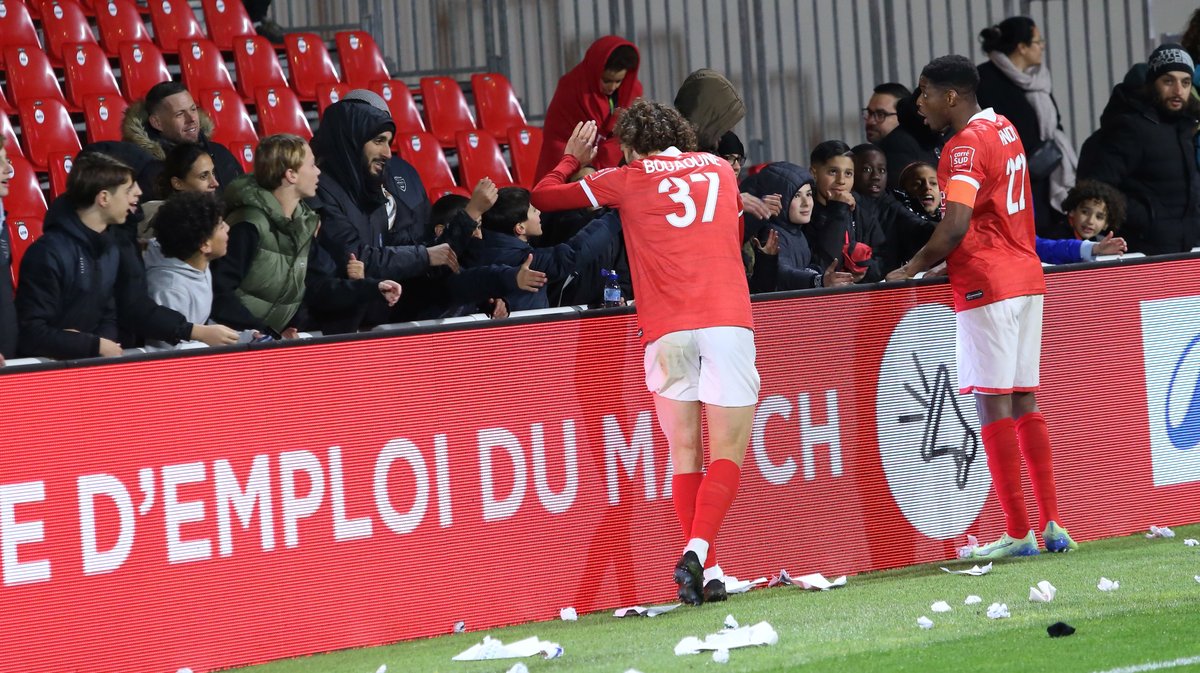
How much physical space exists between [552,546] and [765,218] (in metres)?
2.10

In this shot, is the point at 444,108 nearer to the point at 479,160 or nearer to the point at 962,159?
the point at 479,160

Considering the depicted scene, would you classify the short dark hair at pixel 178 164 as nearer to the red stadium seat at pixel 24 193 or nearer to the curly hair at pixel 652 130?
the curly hair at pixel 652 130

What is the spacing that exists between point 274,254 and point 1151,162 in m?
5.35

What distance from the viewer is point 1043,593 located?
5.64m

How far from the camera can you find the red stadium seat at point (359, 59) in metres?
12.0

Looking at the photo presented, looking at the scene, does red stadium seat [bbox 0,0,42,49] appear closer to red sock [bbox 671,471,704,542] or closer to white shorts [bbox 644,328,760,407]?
white shorts [bbox 644,328,760,407]

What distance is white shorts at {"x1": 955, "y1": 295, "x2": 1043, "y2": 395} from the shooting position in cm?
678

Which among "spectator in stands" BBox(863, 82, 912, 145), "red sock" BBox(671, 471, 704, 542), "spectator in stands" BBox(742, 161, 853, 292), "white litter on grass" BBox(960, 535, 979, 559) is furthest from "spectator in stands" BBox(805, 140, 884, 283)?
"red sock" BBox(671, 471, 704, 542)

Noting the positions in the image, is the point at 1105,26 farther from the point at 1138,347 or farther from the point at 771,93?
the point at 1138,347

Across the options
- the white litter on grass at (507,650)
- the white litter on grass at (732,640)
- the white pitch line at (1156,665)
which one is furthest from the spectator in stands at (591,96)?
the white pitch line at (1156,665)

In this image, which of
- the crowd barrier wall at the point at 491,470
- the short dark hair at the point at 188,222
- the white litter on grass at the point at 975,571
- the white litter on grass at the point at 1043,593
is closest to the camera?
the crowd barrier wall at the point at 491,470

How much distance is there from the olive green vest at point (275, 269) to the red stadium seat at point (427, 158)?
176 inches

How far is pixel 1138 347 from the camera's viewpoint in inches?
295

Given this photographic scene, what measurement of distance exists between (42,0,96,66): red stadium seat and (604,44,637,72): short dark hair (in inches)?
160
